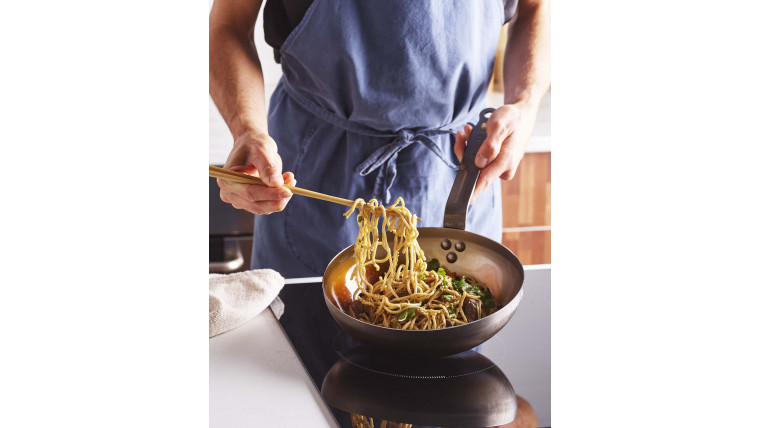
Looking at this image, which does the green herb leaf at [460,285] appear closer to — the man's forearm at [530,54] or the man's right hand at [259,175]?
the man's right hand at [259,175]

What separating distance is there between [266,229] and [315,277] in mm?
149

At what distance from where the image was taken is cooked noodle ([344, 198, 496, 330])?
0.84 metres

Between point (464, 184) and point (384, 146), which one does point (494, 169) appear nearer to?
point (464, 184)

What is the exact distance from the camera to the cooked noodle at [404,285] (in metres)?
0.84

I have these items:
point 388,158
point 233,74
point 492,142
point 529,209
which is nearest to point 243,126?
point 233,74

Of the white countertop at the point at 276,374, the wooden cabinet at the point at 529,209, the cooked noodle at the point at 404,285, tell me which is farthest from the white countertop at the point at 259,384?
the wooden cabinet at the point at 529,209

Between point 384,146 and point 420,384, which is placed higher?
point 384,146

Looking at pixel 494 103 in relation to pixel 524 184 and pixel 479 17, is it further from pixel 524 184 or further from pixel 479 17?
pixel 479 17

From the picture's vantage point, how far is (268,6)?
1108 mm

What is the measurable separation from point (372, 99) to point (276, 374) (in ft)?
1.57

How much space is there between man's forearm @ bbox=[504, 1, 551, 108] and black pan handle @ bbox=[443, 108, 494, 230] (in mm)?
184

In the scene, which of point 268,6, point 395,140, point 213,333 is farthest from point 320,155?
point 213,333

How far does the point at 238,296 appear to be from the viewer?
0.92 m

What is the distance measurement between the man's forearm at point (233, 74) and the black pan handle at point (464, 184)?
31cm
